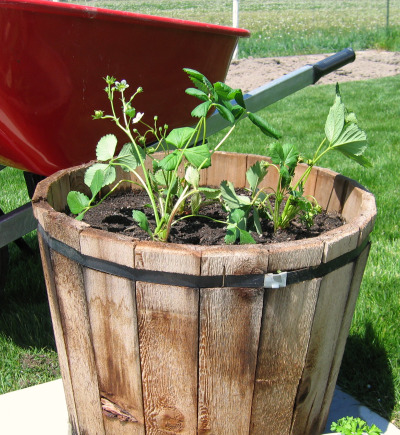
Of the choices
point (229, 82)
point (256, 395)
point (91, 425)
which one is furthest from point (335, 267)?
point (229, 82)

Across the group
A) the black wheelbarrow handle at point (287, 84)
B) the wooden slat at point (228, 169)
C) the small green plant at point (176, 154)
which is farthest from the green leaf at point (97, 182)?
the black wheelbarrow handle at point (287, 84)

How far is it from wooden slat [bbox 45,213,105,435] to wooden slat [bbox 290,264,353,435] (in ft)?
1.55

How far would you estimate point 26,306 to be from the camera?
2.11 meters

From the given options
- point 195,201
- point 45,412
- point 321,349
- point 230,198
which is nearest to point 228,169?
point 195,201

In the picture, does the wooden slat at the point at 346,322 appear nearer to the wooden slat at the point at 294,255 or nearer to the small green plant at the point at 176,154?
the wooden slat at the point at 294,255

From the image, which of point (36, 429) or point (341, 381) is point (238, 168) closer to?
point (341, 381)

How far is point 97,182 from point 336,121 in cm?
61

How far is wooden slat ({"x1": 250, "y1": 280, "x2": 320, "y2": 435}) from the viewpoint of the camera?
0.99 m

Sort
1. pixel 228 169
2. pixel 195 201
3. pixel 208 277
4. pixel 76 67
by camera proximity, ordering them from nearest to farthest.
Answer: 1. pixel 208 277
2. pixel 195 201
3. pixel 76 67
4. pixel 228 169

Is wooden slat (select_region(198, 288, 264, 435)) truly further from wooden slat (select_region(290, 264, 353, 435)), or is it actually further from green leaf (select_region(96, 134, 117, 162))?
green leaf (select_region(96, 134, 117, 162))

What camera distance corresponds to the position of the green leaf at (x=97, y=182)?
118 centimetres

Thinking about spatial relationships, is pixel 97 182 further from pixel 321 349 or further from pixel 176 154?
pixel 321 349

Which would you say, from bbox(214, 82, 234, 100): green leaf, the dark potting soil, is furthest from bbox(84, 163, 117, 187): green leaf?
bbox(214, 82, 234, 100): green leaf

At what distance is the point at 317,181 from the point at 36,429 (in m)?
1.13
